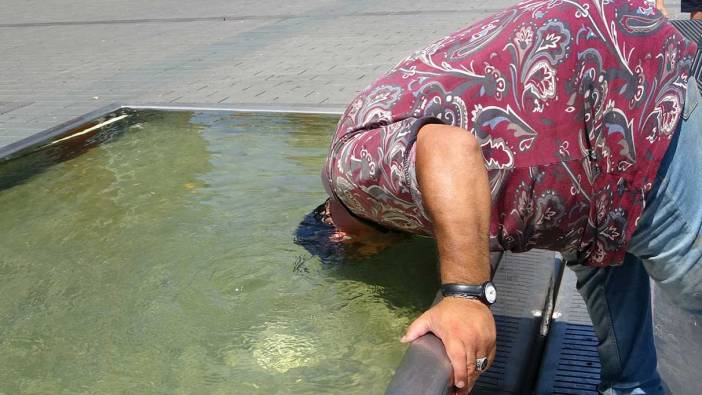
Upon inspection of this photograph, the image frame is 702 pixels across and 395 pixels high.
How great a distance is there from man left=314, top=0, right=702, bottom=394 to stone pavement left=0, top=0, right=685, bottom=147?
3.79m

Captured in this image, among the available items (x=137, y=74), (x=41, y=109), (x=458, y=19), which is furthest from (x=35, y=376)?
(x=458, y=19)

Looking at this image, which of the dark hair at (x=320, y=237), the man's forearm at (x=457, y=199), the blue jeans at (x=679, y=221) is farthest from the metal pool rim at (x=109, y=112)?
the man's forearm at (x=457, y=199)

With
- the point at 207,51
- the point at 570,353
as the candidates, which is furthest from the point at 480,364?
the point at 207,51

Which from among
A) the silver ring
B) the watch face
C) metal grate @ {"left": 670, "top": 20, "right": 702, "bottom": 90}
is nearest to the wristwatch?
the watch face

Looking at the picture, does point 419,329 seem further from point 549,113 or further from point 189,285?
point 189,285

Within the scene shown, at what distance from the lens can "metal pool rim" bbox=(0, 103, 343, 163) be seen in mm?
4855

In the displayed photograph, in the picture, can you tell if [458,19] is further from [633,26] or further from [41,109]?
[633,26]

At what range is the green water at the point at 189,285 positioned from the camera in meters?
2.83

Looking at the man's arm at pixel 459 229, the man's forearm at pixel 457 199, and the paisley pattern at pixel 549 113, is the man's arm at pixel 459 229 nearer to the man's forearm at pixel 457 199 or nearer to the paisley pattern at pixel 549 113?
the man's forearm at pixel 457 199

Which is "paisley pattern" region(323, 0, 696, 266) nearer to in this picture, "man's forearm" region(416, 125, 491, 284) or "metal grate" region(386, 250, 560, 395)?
"man's forearm" region(416, 125, 491, 284)

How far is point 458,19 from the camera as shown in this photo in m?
8.91

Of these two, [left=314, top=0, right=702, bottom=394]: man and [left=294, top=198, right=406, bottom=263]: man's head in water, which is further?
[left=294, top=198, right=406, bottom=263]: man's head in water

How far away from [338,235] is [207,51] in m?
6.25

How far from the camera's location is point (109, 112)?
18.7ft
